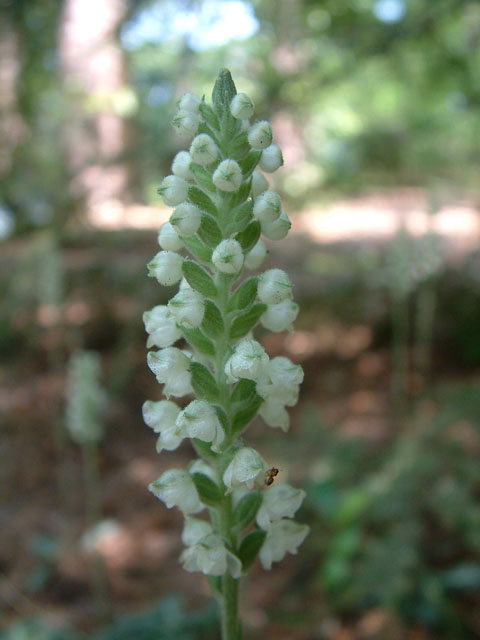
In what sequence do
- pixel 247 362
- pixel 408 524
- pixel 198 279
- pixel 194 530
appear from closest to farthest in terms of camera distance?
pixel 247 362 → pixel 198 279 → pixel 194 530 → pixel 408 524

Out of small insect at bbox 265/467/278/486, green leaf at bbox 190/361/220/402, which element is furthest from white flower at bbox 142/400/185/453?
small insect at bbox 265/467/278/486

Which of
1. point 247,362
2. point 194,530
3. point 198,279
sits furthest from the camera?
point 194,530

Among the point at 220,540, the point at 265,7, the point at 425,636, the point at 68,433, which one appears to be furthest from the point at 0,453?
the point at 220,540

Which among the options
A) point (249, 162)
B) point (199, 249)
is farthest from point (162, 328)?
point (249, 162)

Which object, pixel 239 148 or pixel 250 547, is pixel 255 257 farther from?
pixel 250 547

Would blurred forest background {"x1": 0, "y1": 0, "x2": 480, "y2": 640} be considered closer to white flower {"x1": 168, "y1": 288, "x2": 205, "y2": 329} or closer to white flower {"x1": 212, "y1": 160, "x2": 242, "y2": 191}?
white flower {"x1": 168, "y1": 288, "x2": 205, "y2": 329}

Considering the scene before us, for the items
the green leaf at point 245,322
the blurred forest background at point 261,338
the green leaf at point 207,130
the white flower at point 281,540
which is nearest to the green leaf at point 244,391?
the green leaf at point 245,322

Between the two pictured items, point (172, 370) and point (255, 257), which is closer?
point (172, 370)
